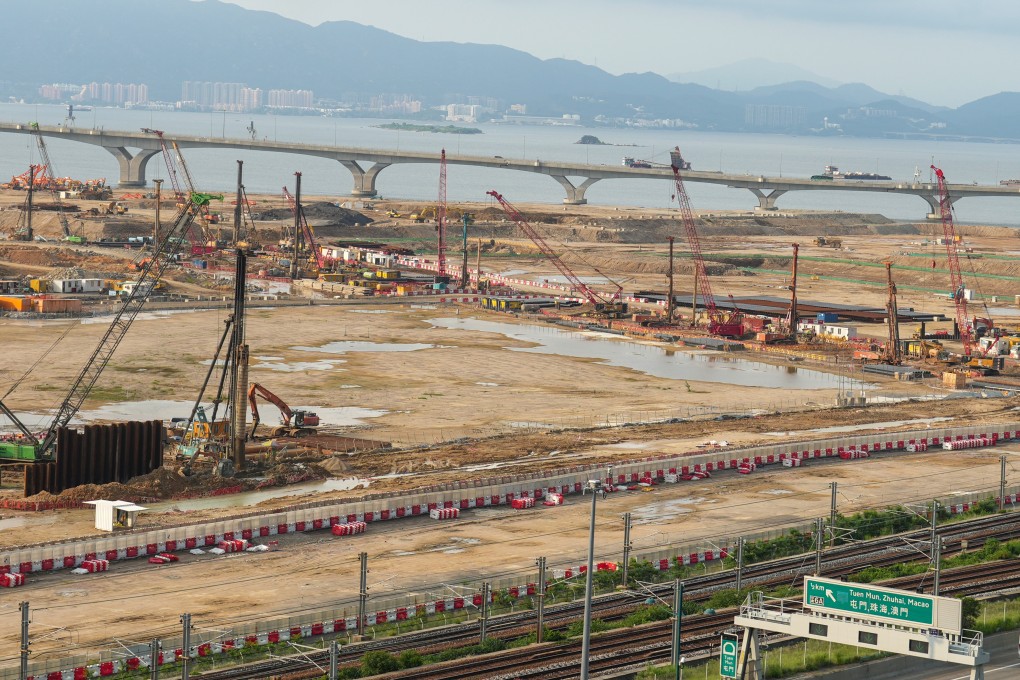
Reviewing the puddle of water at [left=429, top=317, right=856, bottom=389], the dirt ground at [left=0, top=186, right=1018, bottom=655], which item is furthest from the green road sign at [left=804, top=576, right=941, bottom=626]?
the puddle of water at [left=429, top=317, right=856, bottom=389]

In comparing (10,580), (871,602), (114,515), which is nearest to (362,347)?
(114,515)

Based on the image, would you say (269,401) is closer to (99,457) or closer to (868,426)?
(99,457)

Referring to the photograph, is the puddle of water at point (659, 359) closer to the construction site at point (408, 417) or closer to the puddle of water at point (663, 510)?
the construction site at point (408, 417)

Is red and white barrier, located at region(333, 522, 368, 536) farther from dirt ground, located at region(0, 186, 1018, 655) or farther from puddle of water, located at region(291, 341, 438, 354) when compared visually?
puddle of water, located at region(291, 341, 438, 354)

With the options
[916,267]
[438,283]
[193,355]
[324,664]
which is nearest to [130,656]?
[324,664]

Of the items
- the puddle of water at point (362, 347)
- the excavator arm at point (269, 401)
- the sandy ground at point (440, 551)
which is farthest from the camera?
the puddle of water at point (362, 347)

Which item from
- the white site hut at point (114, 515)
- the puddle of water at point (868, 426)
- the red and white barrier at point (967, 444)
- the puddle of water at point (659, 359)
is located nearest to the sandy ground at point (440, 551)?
the red and white barrier at point (967, 444)

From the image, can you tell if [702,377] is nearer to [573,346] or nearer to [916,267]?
[573,346]
